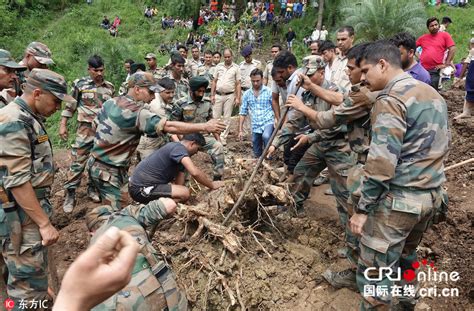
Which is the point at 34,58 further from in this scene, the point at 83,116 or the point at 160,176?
the point at 160,176

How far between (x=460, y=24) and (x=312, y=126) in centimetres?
1629

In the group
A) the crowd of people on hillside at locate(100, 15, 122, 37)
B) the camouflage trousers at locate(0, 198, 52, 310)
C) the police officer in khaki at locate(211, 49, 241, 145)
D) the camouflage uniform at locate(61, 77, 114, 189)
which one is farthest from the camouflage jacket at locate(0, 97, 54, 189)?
the crowd of people on hillside at locate(100, 15, 122, 37)

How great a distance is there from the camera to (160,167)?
3.80m

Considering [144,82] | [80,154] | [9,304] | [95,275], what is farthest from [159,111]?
[95,275]

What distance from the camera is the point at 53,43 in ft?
72.1

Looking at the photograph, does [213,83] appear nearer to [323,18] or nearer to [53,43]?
[323,18]

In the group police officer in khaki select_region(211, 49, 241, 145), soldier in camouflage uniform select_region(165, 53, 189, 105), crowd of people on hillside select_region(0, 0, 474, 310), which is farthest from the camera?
police officer in khaki select_region(211, 49, 241, 145)

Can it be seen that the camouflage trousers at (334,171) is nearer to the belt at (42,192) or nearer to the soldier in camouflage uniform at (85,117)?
the belt at (42,192)

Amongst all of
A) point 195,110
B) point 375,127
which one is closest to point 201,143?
point 195,110

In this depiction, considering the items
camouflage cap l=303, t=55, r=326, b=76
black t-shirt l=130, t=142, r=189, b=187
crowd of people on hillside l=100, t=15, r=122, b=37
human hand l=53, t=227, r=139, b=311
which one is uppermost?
human hand l=53, t=227, r=139, b=311

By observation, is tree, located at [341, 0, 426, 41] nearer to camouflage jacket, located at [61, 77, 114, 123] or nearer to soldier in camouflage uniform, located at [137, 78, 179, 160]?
soldier in camouflage uniform, located at [137, 78, 179, 160]

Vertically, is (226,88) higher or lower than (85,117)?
lower

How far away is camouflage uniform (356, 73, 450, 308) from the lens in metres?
2.46

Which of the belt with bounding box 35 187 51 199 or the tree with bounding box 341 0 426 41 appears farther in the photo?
the tree with bounding box 341 0 426 41
